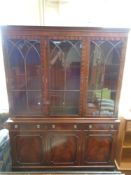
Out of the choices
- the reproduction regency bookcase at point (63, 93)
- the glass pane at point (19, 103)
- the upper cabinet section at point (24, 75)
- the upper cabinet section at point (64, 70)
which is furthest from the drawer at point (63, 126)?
the glass pane at point (19, 103)

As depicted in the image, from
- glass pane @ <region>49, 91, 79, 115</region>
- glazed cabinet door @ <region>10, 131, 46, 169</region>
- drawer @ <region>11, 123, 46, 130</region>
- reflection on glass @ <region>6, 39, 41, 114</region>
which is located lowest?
glazed cabinet door @ <region>10, 131, 46, 169</region>

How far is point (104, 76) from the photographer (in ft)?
6.54

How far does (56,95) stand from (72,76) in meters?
0.31

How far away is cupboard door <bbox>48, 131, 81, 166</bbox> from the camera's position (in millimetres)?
2080

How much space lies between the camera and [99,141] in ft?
6.93

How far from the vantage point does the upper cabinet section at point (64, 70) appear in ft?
5.92

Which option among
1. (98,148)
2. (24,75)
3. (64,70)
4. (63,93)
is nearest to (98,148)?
(98,148)

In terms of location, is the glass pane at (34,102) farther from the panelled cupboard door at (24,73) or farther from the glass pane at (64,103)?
the glass pane at (64,103)

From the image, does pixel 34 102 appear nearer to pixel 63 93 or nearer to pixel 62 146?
pixel 63 93

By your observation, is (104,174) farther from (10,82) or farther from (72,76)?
(10,82)

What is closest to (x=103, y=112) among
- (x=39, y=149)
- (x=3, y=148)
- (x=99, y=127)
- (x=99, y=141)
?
(x=99, y=127)

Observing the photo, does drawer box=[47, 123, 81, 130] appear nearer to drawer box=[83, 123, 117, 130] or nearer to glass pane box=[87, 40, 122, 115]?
drawer box=[83, 123, 117, 130]

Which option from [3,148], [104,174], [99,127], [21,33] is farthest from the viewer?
[99,127]

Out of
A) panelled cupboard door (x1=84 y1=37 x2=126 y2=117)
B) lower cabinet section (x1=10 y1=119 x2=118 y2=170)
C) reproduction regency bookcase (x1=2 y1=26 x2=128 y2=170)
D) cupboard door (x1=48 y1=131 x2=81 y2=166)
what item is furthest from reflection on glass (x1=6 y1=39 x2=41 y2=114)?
panelled cupboard door (x1=84 y1=37 x2=126 y2=117)
